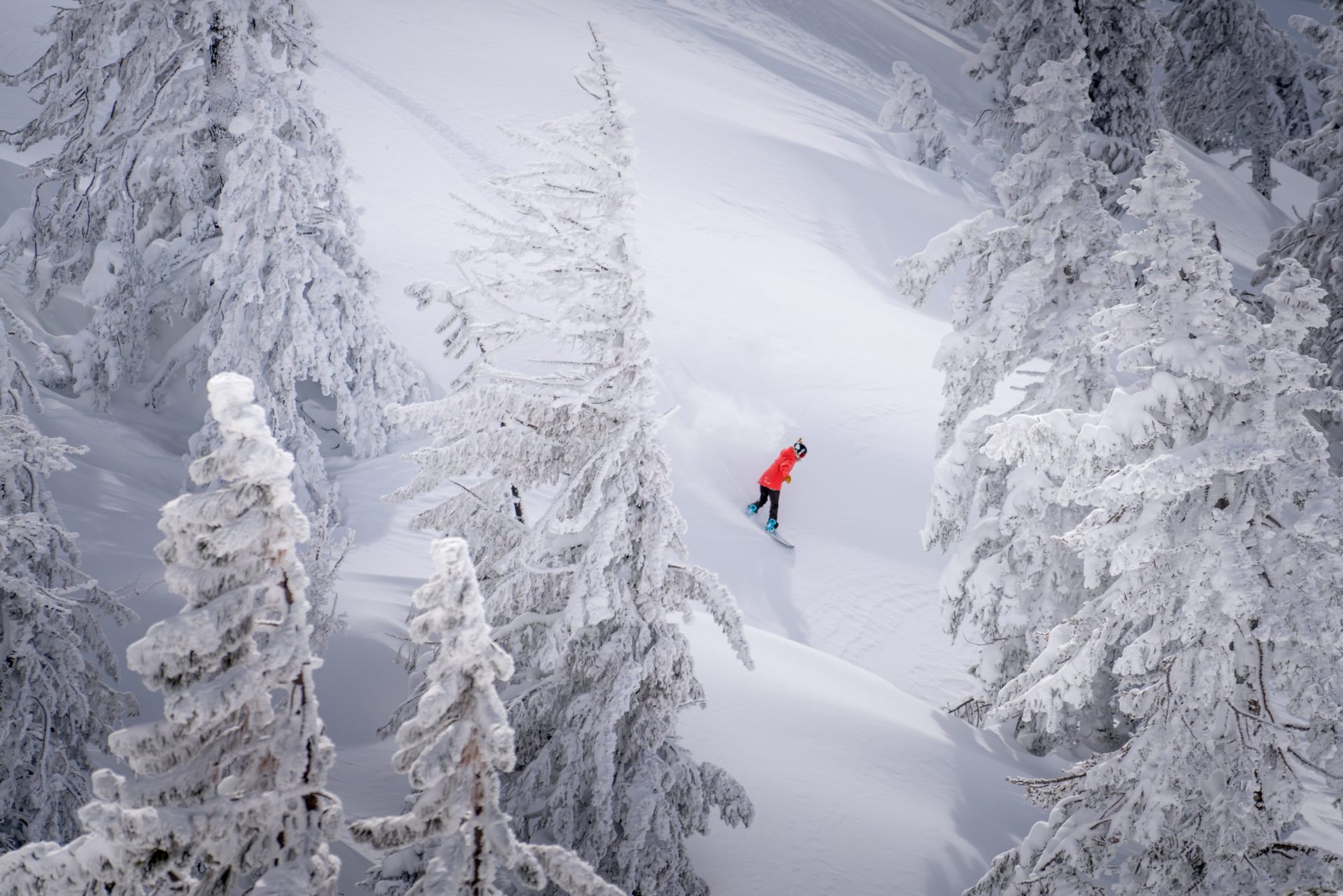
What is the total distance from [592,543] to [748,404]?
10585 millimetres

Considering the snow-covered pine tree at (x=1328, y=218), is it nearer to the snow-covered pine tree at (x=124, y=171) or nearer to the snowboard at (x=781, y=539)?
the snowboard at (x=781, y=539)

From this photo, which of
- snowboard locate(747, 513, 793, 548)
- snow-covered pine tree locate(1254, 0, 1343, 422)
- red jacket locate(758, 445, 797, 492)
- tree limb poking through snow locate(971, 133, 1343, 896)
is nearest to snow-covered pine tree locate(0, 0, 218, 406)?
red jacket locate(758, 445, 797, 492)

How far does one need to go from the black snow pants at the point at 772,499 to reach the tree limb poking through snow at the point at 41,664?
10.3 meters

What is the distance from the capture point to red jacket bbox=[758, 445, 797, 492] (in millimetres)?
14047

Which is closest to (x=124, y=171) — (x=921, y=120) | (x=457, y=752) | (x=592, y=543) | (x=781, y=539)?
(x=592, y=543)

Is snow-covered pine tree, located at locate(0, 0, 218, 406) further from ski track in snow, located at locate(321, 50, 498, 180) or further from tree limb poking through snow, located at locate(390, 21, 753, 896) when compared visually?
ski track in snow, located at locate(321, 50, 498, 180)

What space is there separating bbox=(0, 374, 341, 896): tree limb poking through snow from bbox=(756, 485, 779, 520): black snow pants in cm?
1162

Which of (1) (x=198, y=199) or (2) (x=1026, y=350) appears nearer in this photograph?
(2) (x=1026, y=350)

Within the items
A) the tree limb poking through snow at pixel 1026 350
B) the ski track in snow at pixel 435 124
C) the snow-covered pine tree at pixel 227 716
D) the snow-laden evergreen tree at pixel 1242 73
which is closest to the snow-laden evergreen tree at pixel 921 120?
the snow-laden evergreen tree at pixel 1242 73

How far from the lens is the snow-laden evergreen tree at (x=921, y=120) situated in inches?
1179

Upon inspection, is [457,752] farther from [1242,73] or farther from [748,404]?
[1242,73]

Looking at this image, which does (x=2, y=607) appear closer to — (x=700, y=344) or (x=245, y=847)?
(x=245, y=847)

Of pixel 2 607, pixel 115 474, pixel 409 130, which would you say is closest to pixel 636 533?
pixel 2 607

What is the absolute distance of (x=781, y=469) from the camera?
14062mm
